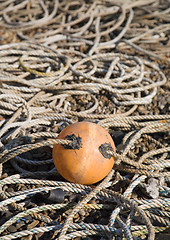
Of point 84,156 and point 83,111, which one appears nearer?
point 84,156

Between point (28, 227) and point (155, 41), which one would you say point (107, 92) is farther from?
point (28, 227)

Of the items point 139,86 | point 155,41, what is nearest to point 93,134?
point 139,86

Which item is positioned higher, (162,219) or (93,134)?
(93,134)

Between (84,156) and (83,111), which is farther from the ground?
(83,111)
